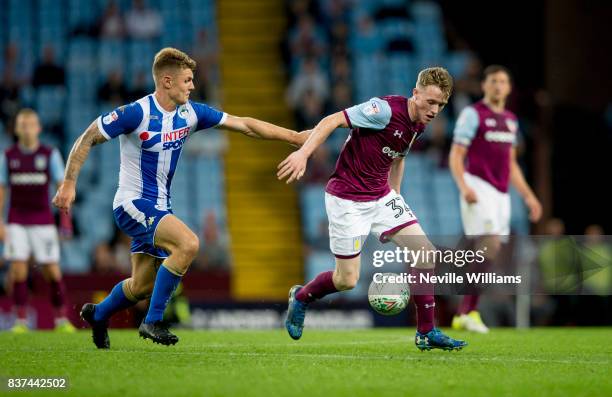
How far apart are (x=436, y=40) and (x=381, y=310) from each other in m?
11.8

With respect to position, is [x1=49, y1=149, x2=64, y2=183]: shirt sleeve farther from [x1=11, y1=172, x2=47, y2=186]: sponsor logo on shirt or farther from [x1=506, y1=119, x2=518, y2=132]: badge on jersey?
[x1=506, y1=119, x2=518, y2=132]: badge on jersey

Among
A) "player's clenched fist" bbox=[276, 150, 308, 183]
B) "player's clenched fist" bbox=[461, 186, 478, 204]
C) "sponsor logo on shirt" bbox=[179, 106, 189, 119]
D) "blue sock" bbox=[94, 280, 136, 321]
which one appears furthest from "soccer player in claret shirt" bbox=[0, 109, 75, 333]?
"player's clenched fist" bbox=[276, 150, 308, 183]

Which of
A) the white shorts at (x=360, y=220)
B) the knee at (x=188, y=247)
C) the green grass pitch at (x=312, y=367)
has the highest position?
the white shorts at (x=360, y=220)

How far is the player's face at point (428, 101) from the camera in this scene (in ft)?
24.8

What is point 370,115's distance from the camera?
772 cm

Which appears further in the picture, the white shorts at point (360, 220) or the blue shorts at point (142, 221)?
the white shorts at point (360, 220)

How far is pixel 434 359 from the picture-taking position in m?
7.32

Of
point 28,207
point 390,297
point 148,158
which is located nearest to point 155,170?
point 148,158

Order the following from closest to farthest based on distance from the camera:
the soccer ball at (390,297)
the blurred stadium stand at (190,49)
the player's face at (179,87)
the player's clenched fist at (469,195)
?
the player's face at (179,87)
the soccer ball at (390,297)
the player's clenched fist at (469,195)
the blurred stadium stand at (190,49)

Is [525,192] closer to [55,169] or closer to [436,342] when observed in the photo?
[436,342]

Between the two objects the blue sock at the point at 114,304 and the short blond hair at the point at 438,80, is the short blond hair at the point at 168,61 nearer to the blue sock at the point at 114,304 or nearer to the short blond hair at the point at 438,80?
the blue sock at the point at 114,304

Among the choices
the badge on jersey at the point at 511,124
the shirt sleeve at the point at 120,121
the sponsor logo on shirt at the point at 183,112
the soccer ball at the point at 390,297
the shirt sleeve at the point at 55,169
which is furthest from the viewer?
the shirt sleeve at the point at 55,169

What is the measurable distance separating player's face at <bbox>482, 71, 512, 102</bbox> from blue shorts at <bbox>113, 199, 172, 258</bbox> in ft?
13.7

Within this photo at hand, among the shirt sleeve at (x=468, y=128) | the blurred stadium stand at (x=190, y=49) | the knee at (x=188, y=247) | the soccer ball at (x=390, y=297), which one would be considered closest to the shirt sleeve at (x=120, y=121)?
the knee at (x=188, y=247)
